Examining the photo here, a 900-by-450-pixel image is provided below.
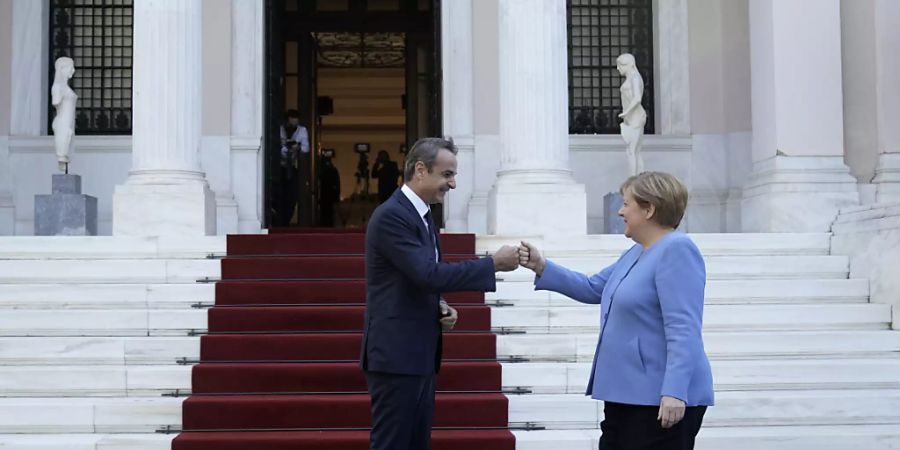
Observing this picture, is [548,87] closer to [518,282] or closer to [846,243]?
[518,282]

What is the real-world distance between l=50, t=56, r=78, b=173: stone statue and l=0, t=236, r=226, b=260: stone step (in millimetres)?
2416

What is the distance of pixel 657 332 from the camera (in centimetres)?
396

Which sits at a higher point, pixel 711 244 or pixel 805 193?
pixel 805 193

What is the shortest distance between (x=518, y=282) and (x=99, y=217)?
669 centimetres

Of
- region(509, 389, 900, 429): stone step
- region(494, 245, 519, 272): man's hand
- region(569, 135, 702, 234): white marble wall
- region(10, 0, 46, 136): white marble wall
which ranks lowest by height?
region(509, 389, 900, 429): stone step

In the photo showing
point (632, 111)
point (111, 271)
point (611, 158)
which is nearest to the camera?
point (111, 271)

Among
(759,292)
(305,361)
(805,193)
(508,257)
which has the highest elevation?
(805,193)

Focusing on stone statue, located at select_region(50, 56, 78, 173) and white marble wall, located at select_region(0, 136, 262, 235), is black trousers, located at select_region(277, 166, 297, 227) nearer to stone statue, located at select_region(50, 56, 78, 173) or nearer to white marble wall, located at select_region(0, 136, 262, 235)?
white marble wall, located at select_region(0, 136, 262, 235)

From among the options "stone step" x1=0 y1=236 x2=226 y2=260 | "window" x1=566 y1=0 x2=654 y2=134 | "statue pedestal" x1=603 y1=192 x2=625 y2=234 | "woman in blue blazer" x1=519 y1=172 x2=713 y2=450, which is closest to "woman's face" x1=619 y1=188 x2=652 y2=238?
"woman in blue blazer" x1=519 y1=172 x2=713 y2=450

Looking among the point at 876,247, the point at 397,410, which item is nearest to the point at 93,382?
the point at 397,410

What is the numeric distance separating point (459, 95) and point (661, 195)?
32.8 ft

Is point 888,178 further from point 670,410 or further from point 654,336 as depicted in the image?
point 670,410

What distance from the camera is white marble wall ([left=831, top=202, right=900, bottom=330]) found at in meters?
8.85

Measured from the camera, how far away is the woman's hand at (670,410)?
380cm
